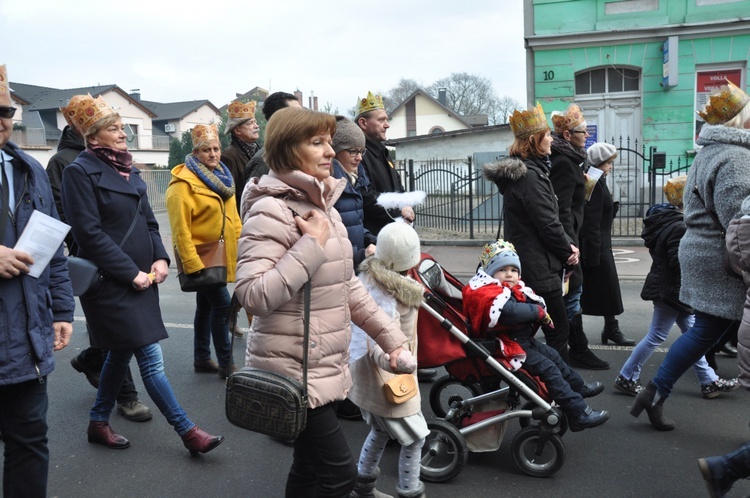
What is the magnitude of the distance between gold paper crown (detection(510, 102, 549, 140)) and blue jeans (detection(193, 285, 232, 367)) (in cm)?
245

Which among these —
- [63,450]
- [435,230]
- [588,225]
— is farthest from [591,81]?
[63,450]

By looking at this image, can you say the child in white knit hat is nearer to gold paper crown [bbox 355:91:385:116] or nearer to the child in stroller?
the child in stroller

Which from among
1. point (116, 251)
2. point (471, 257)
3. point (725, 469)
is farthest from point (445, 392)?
point (471, 257)

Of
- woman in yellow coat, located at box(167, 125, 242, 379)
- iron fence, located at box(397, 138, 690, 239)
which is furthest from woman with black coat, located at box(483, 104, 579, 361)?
iron fence, located at box(397, 138, 690, 239)

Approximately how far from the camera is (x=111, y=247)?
3719mm

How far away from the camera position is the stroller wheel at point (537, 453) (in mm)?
3617

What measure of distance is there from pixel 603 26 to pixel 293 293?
16.3 metres

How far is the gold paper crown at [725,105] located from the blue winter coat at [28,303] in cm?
353

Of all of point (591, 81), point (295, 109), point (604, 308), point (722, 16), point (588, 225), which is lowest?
point (604, 308)

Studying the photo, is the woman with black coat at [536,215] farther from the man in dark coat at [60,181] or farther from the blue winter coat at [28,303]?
the blue winter coat at [28,303]

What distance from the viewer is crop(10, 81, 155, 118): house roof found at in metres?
55.7

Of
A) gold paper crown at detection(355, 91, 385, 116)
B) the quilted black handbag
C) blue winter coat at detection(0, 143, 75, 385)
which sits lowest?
the quilted black handbag

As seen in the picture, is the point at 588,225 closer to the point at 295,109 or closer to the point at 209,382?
the point at 209,382

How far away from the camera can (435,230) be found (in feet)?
52.3
